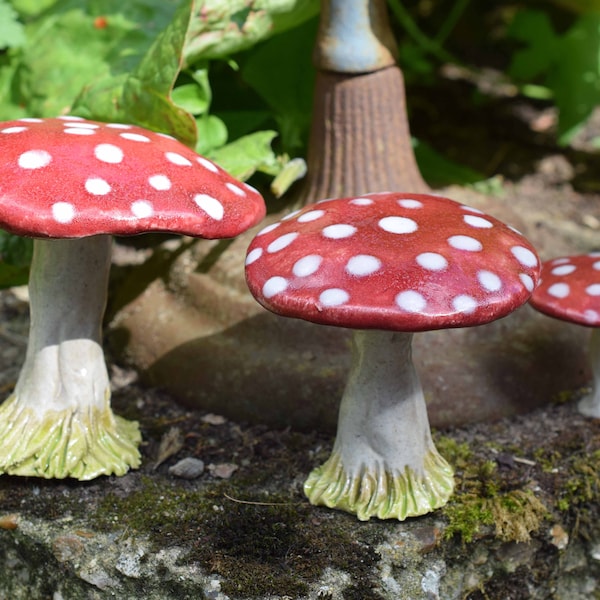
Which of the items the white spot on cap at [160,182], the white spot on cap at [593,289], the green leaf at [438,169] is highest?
the white spot on cap at [160,182]

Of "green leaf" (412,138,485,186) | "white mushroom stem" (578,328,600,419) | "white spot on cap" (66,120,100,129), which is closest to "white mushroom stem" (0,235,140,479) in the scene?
"white spot on cap" (66,120,100,129)

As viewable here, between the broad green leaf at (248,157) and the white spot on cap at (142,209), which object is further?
the broad green leaf at (248,157)

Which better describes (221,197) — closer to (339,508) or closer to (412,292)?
(412,292)

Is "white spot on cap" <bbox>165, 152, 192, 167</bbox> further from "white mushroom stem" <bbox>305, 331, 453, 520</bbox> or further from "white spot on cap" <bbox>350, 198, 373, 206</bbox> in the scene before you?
"white mushroom stem" <bbox>305, 331, 453, 520</bbox>

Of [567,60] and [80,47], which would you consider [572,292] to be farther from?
[567,60]

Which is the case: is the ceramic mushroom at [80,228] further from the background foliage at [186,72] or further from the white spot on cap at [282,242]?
the background foliage at [186,72]

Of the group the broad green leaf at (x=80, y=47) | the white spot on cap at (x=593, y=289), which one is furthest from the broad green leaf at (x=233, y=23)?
the white spot on cap at (x=593, y=289)

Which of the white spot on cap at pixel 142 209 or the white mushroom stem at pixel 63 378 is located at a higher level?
the white spot on cap at pixel 142 209
